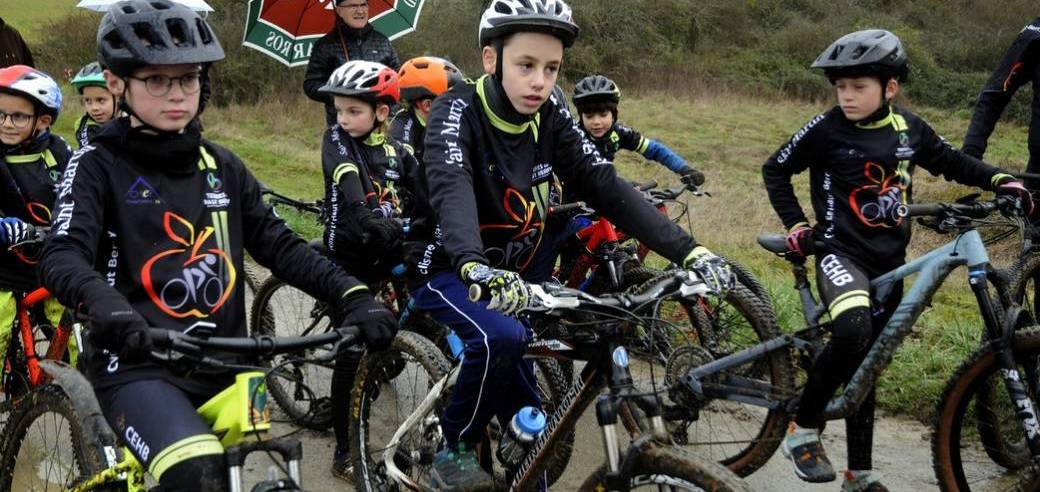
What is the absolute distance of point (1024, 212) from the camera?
15.9 ft

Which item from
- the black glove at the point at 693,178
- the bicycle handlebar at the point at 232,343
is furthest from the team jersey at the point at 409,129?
the bicycle handlebar at the point at 232,343

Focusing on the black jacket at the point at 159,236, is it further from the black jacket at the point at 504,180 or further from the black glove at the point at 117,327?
the black jacket at the point at 504,180

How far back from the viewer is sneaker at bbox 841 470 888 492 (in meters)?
4.22

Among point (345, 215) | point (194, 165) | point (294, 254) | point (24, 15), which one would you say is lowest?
point (24, 15)

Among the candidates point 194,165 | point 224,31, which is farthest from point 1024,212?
point 224,31

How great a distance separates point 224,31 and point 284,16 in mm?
16803

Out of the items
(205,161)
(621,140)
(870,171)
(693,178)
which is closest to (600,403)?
(205,161)

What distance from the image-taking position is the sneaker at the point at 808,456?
430 cm

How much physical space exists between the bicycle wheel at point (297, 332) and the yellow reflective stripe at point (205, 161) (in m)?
2.23

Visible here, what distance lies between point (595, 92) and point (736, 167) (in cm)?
1156

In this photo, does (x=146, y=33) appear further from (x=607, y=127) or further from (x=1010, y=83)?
(x=1010, y=83)

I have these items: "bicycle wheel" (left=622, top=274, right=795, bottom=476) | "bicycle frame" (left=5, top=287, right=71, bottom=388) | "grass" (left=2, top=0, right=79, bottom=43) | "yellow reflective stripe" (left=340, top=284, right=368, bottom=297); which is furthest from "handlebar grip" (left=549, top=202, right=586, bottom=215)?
"grass" (left=2, top=0, right=79, bottom=43)

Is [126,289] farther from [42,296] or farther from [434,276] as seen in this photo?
[42,296]

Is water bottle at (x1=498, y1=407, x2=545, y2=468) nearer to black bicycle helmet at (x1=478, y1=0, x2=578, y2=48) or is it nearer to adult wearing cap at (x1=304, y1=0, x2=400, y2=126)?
black bicycle helmet at (x1=478, y1=0, x2=578, y2=48)
